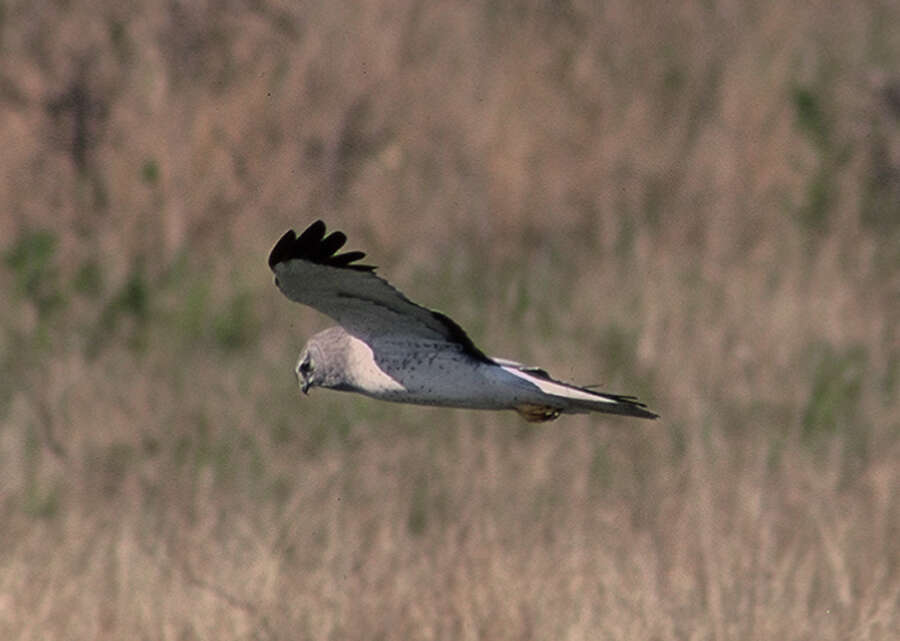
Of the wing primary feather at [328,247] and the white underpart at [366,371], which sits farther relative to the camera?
the white underpart at [366,371]

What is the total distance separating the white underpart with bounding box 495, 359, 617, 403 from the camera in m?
4.46

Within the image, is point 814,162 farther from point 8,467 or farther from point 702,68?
point 8,467

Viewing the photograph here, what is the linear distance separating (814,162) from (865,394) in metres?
2.43

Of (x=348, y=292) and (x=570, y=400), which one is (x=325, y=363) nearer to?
(x=348, y=292)

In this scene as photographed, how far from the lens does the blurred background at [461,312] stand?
5.36m

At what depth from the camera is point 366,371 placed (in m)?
4.73

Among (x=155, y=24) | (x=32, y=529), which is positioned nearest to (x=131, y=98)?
(x=155, y=24)

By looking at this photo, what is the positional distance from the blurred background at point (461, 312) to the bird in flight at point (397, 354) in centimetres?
68

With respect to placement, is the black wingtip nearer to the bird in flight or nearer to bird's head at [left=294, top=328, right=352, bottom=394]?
the bird in flight

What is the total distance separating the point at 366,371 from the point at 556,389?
479 millimetres

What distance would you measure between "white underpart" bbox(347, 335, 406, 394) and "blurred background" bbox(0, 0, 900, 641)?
69 centimetres

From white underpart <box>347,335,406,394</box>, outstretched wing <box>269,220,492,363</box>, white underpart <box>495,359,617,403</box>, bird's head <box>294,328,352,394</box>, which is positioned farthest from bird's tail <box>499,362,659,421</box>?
bird's head <box>294,328,352,394</box>

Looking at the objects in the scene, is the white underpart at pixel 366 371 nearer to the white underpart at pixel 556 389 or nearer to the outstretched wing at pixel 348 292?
the outstretched wing at pixel 348 292

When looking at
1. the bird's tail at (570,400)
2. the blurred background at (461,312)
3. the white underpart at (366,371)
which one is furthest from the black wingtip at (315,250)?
the blurred background at (461,312)
